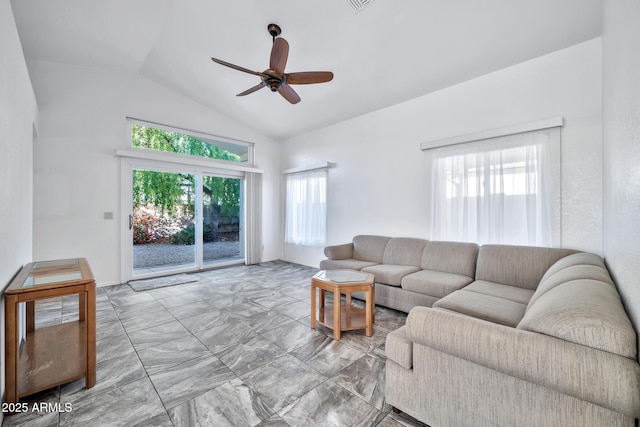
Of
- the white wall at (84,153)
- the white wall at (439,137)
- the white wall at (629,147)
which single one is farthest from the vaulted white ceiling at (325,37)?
the white wall at (629,147)

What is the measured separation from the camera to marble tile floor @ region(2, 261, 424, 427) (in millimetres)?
1474

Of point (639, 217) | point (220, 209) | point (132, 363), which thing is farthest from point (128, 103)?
point (639, 217)

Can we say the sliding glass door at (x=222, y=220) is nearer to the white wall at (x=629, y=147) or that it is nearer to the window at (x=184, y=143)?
the window at (x=184, y=143)

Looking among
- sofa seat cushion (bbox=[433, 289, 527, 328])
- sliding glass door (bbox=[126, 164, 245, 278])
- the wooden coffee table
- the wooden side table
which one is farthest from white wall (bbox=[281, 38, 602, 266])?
the wooden side table

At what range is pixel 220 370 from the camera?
1906mm

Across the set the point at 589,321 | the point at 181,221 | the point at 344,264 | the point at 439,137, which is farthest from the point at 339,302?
the point at 181,221

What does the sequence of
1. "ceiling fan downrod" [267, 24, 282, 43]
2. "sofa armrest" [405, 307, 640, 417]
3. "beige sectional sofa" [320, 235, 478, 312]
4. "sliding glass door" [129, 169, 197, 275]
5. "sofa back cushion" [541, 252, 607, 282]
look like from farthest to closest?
"sliding glass door" [129, 169, 197, 275], "ceiling fan downrod" [267, 24, 282, 43], "beige sectional sofa" [320, 235, 478, 312], "sofa back cushion" [541, 252, 607, 282], "sofa armrest" [405, 307, 640, 417]

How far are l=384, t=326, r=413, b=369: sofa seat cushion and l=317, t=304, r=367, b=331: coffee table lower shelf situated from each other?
1022mm

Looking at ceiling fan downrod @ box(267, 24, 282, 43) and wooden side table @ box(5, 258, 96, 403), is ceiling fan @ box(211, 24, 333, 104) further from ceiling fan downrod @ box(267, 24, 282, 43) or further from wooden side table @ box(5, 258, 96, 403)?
wooden side table @ box(5, 258, 96, 403)

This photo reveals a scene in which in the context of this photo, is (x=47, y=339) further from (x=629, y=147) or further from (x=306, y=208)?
(x=306, y=208)

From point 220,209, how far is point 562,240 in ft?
17.2

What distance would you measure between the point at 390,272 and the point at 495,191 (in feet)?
5.03

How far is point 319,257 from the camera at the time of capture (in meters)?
5.25

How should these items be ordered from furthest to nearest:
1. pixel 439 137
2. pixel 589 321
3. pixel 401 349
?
pixel 439 137
pixel 401 349
pixel 589 321
